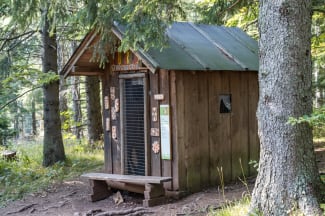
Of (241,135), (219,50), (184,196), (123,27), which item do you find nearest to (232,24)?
(219,50)

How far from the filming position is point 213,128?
7.65 m

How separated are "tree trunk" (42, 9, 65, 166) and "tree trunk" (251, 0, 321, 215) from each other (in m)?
6.58

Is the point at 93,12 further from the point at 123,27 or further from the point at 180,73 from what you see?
the point at 180,73

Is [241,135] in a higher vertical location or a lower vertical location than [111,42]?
lower

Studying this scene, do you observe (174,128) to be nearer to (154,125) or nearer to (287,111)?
(154,125)

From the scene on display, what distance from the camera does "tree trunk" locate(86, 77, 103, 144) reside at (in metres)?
12.1

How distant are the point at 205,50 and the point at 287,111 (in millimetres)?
3591

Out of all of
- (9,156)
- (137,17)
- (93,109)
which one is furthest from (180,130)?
(9,156)

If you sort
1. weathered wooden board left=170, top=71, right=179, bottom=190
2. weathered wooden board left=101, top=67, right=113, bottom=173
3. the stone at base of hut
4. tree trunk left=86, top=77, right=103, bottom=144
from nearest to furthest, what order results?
1. weathered wooden board left=170, top=71, right=179, bottom=190
2. weathered wooden board left=101, top=67, right=113, bottom=173
3. the stone at base of hut
4. tree trunk left=86, top=77, right=103, bottom=144

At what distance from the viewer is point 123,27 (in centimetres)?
715

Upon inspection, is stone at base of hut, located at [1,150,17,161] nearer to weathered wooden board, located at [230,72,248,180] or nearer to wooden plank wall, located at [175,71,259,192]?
wooden plank wall, located at [175,71,259,192]

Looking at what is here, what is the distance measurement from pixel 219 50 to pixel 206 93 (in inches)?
46.2

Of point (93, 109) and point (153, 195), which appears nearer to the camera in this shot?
point (153, 195)

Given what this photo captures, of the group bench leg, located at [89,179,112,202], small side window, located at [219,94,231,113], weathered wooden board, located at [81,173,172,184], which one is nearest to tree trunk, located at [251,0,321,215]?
A: weathered wooden board, located at [81,173,172,184]
